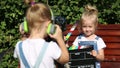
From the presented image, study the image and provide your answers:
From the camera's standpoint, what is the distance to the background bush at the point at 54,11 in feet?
23.8

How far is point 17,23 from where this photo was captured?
25.2ft

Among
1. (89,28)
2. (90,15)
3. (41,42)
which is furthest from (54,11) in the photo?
(41,42)

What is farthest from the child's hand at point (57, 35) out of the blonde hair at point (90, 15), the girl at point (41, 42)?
the blonde hair at point (90, 15)

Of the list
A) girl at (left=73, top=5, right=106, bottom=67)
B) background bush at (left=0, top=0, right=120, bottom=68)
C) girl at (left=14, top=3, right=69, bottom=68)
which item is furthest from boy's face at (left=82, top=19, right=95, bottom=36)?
background bush at (left=0, top=0, right=120, bottom=68)

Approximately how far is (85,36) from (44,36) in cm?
135

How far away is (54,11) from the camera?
23.7ft

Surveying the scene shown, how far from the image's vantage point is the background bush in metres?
7.27

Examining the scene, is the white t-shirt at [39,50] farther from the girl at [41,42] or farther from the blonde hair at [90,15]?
the blonde hair at [90,15]

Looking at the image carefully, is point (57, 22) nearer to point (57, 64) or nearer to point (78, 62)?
point (57, 64)

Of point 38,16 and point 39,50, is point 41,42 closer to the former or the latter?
point 39,50

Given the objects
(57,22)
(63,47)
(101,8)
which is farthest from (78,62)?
(101,8)

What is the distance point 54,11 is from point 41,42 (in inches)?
151

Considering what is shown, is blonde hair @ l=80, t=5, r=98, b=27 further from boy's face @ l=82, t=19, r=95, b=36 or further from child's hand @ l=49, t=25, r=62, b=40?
child's hand @ l=49, t=25, r=62, b=40

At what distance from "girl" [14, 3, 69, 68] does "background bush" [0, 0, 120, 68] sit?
3.72 meters
